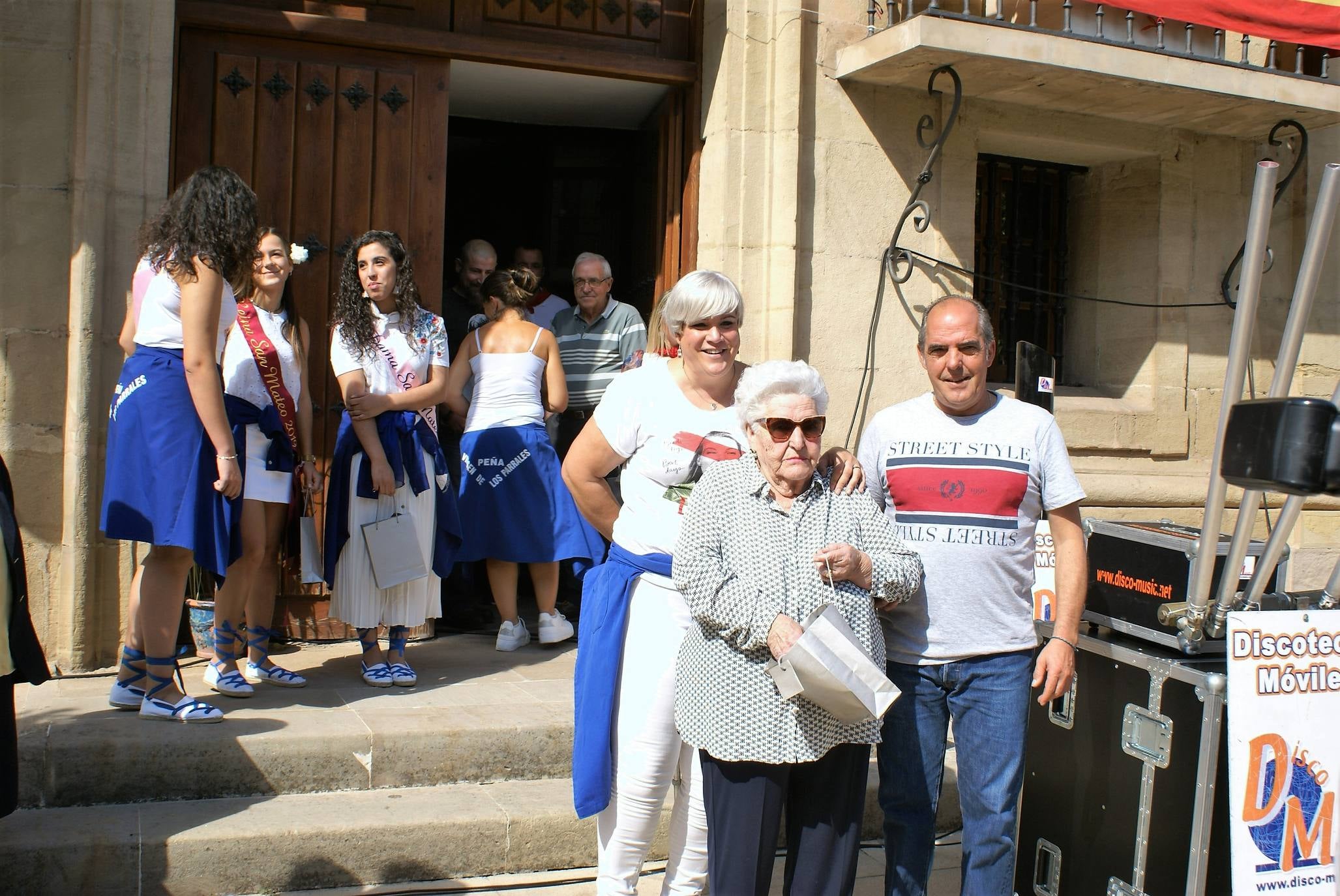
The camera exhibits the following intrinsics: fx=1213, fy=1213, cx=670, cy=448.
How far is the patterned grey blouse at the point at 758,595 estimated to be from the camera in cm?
275

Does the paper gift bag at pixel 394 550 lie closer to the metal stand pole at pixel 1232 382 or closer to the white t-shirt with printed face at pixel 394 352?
the white t-shirt with printed face at pixel 394 352

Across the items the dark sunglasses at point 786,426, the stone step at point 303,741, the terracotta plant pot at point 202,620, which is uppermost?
the dark sunglasses at point 786,426

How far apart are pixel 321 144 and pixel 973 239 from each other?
336 centimetres

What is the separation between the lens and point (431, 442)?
5.09m

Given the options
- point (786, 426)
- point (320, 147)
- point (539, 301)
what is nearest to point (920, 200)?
point (539, 301)

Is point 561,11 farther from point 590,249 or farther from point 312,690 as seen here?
point 312,690

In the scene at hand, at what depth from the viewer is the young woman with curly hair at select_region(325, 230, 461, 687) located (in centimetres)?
484

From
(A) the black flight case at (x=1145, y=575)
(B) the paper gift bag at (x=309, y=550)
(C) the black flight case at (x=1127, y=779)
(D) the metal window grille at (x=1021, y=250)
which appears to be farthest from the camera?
(D) the metal window grille at (x=1021, y=250)

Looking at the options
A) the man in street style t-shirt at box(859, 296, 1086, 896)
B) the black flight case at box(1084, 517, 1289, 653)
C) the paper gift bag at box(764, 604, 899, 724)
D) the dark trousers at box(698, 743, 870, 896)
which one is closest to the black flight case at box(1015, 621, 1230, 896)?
the black flight case at box(1084, 517, 1289, 653)

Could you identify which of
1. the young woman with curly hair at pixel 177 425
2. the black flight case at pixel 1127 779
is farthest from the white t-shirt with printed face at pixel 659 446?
the young woman with curly hair at pixel 177 425

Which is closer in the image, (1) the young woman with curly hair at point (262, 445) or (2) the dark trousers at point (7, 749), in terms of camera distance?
(2) the dark trousers at point (7, 749)

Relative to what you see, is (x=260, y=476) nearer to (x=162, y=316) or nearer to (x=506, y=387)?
(x=162, y=316)

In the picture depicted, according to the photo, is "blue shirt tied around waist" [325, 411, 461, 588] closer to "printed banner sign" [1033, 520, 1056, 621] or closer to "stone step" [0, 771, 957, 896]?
"stone step" [0, 771, 957, 896]

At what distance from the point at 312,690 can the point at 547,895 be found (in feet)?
4.55
